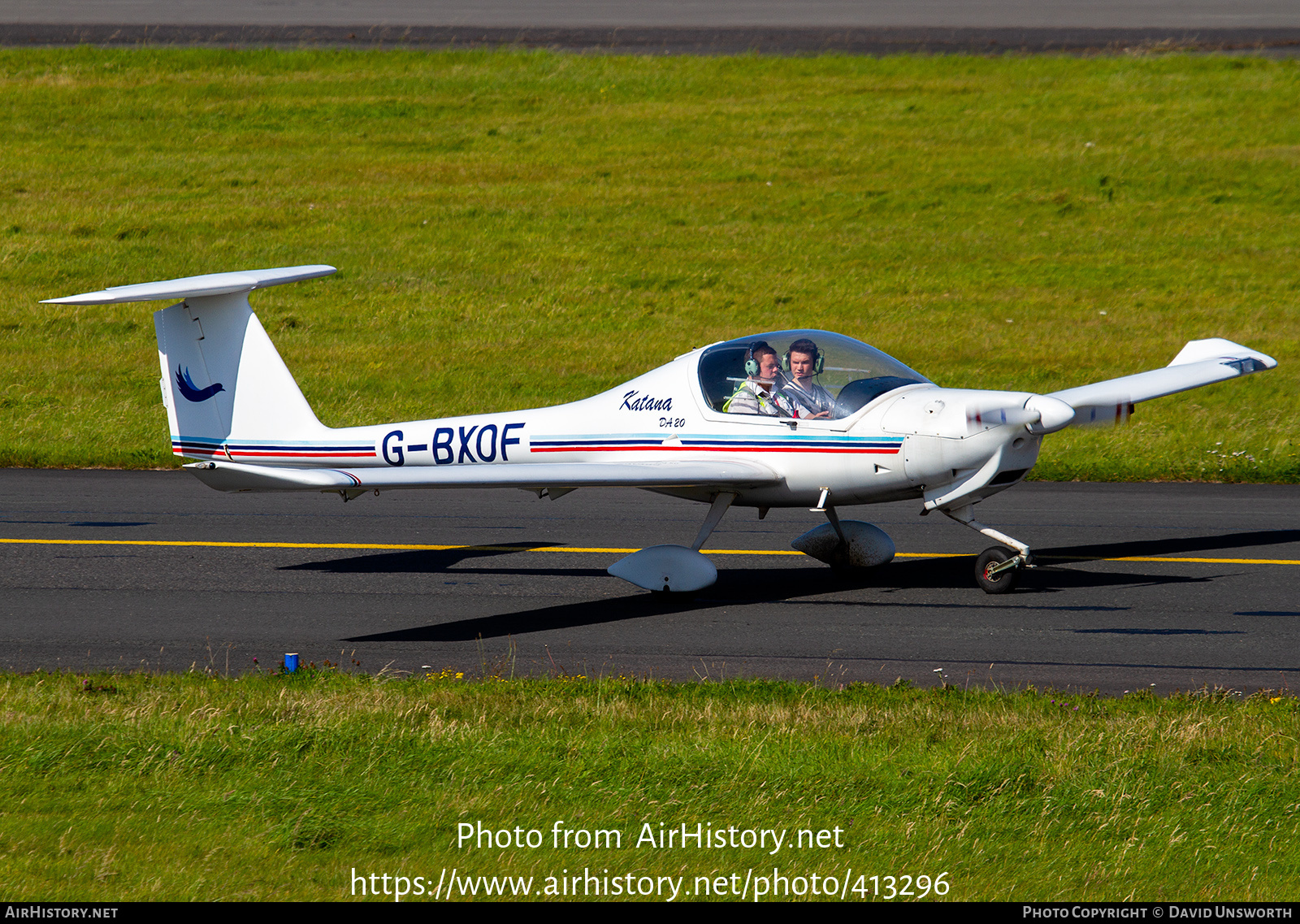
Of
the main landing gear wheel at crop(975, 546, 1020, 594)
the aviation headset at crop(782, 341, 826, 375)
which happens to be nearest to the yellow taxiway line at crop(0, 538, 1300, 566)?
the main landing gear wheel at crop(975, 546, 1020, 594)

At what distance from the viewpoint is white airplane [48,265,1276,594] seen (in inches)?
400

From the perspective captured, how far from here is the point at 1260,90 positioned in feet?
112

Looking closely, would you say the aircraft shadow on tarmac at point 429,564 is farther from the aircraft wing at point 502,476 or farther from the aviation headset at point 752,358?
the aviation headset at point 752,358

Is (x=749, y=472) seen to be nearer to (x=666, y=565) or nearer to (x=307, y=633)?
(x=666, y=565)

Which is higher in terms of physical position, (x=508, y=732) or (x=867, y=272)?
(x=867, y=272)

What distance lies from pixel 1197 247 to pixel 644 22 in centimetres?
2182

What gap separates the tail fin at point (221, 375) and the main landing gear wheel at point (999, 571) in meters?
5.85

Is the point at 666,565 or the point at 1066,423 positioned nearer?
the point at 1066,423

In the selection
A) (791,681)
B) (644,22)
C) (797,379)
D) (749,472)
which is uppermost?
(644,22)

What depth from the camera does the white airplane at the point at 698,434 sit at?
10148mm

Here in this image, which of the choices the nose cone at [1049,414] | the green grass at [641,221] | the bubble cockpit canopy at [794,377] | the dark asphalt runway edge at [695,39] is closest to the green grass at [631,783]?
the nose cone at [1049,414]

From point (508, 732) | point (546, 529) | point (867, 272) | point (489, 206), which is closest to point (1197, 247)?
point (867, 272)

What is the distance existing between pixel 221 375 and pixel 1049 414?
681 cm

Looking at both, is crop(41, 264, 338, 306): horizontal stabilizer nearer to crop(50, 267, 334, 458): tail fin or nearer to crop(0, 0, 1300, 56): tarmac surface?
crop(50, 267, 334, 458): tail fin
